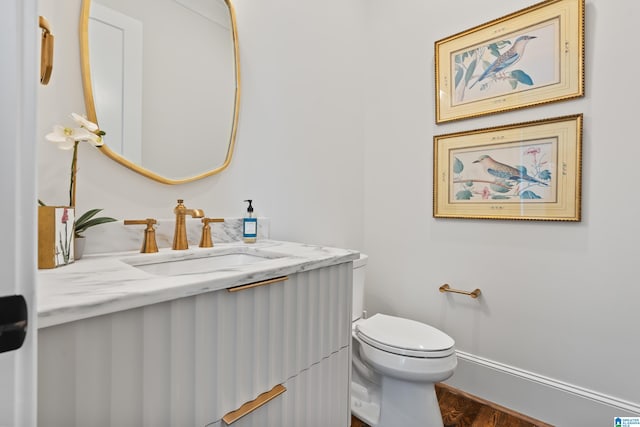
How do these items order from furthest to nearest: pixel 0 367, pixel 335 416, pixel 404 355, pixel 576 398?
pixel 576 398
pixel 404 355
pixel 335 416
pixel 0 367

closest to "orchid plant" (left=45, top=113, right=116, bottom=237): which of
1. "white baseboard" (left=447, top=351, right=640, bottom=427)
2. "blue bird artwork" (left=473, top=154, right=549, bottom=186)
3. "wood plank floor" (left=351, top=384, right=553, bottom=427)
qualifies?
"wood plank floor" (left=351, top=384, right=553, bottom=427)

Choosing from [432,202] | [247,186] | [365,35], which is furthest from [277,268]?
[365,35]

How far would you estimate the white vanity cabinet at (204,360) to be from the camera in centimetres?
48

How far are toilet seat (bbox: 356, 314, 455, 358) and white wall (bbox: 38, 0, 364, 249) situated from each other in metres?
0.53

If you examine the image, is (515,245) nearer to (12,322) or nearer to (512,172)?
(512,172)

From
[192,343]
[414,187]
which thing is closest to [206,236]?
[192,343]

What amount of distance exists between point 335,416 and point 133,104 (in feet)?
4.07

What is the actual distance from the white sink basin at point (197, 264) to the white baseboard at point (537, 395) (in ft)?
4.28

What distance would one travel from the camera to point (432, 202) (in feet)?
5.78

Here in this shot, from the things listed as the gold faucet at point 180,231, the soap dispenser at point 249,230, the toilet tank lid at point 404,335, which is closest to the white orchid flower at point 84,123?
the gold faucet at point 180,231

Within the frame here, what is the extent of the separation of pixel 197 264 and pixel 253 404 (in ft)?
1.68

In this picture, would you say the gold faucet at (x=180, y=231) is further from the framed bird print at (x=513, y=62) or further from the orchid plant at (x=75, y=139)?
the framed bird print at (x=513, y=62)

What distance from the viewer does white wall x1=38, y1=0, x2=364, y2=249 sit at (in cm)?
92

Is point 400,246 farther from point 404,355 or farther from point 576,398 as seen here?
point 576,398
